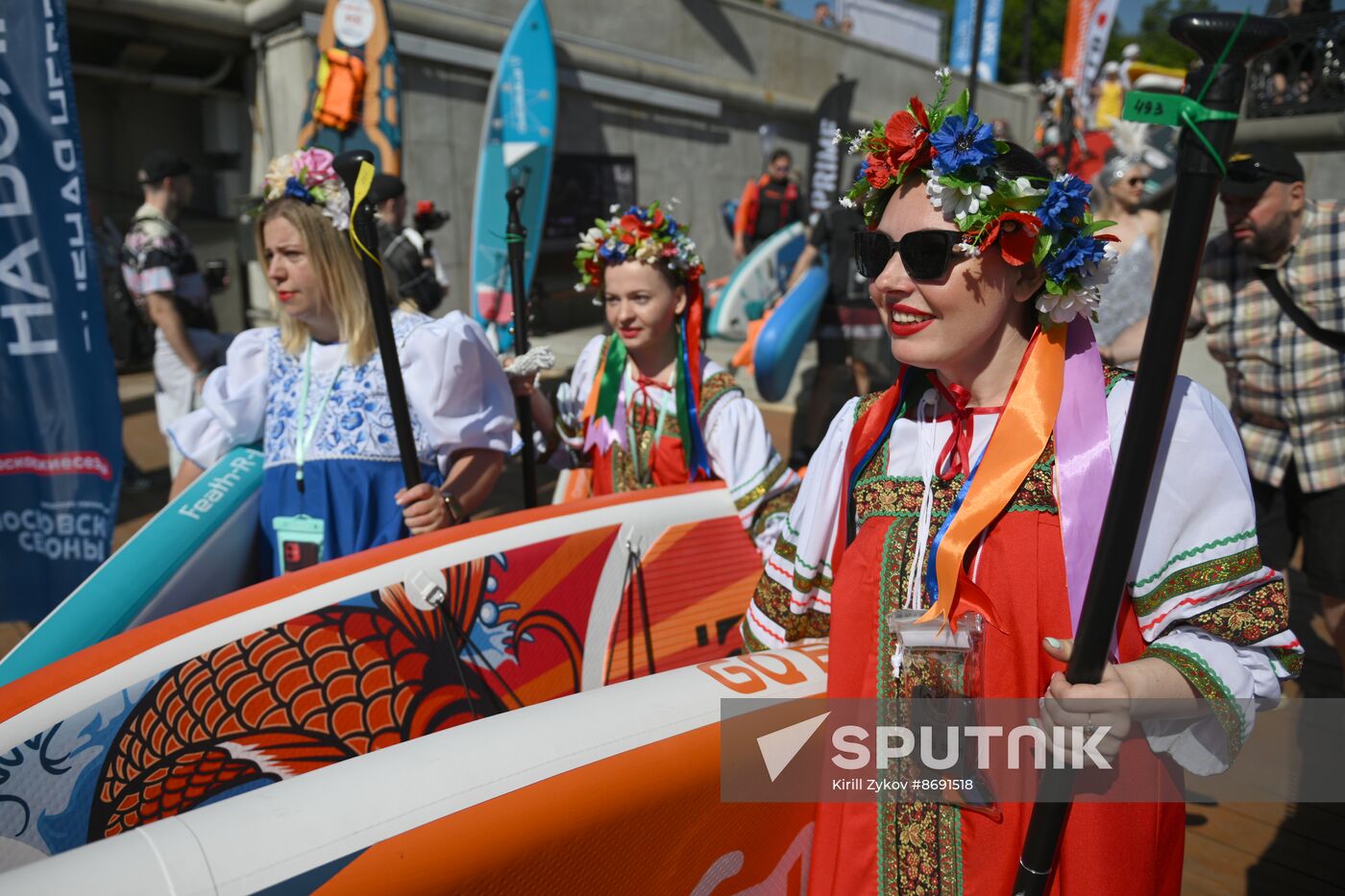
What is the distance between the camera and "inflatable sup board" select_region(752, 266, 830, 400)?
5.57m

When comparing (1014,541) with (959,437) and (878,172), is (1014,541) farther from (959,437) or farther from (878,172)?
(878,172)

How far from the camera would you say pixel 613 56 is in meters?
10.7

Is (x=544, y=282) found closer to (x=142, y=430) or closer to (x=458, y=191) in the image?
(x=458, y=191)

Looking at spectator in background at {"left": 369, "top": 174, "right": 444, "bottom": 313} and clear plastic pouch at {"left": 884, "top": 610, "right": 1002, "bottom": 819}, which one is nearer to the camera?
clear plastic pouch at {"left": 884, "top": 610, "right": 1002, "bottom": 819}

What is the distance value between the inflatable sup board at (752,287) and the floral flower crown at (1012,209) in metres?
6.04

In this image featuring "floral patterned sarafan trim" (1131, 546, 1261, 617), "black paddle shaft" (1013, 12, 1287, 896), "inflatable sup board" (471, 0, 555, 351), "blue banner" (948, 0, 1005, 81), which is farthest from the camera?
"blue banner" (948, 0, 1005, 81)

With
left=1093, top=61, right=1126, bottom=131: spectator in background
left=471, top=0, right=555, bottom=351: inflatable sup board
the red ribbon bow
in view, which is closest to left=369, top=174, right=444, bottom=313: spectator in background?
left=471, top=0, right=555, bottom=351: inflatable sup board

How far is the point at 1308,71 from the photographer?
18.9ft

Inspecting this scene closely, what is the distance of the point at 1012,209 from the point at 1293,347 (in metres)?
1.98

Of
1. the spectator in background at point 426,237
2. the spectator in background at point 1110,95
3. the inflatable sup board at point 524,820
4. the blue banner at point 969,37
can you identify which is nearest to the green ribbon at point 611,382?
the inflatable sup board at point 524,820

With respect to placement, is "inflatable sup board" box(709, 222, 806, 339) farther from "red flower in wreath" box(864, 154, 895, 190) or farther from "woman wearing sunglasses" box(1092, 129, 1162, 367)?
"red flower in wreath" box(864, 154, 895, 190)

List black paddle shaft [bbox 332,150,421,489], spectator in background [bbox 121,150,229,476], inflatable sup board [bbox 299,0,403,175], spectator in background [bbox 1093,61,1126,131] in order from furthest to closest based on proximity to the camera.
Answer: spectator in background [bbox 1093,61,1126,131], inflatable sup board [bbox 299,0,403,175], spectator in background [bbox 121,150,229,476], black paddle shaft [bbox 332,150,421,489]

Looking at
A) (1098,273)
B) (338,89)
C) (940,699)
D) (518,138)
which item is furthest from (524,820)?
(518,138)
